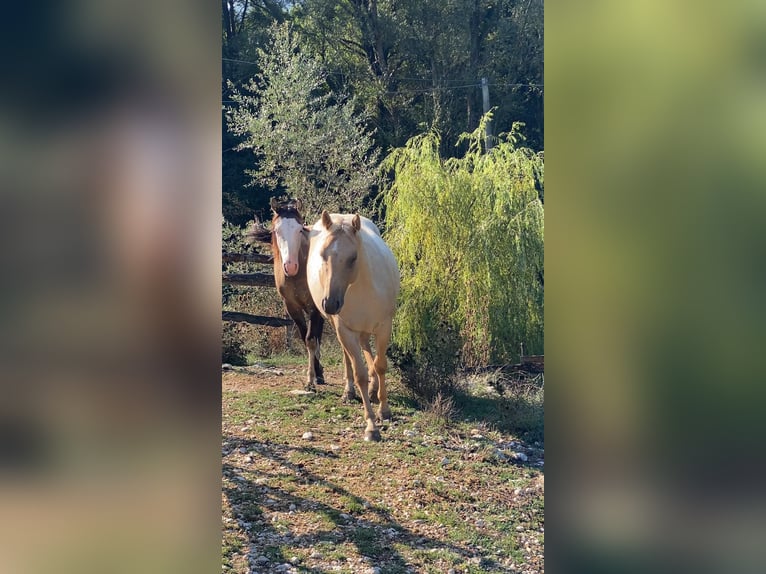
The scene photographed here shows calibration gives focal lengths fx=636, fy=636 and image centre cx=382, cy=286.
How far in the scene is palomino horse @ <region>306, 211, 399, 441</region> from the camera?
4445mm

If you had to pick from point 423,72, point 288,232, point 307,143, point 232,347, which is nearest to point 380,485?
point 288,232

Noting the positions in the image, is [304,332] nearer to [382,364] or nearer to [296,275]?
[296,275]

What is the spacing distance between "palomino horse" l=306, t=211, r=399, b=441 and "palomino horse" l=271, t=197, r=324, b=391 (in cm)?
22

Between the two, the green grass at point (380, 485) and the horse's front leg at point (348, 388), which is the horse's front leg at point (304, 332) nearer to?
the green grass at point (380, 485)

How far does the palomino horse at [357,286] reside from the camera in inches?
175

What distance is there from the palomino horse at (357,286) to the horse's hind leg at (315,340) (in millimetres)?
846

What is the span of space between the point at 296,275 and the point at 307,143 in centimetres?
284

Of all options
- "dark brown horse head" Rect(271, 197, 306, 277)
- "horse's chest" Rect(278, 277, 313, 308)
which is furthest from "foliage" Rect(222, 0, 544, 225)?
"dark brown horse head" Rect(271, 197, 306, 277)
